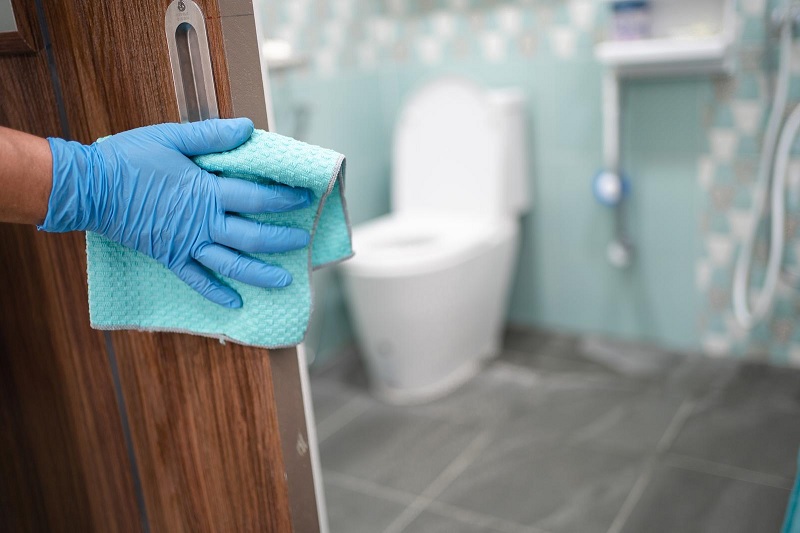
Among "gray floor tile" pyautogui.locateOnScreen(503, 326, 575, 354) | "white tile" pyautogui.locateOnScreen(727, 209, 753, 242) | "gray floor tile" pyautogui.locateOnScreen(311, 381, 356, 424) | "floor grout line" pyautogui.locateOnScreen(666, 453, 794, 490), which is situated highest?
"white tile" pyautogui.locateOnScreen(727, 209, 753, 242)

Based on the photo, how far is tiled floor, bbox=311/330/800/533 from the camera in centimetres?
154

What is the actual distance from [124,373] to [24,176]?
10.1 inches

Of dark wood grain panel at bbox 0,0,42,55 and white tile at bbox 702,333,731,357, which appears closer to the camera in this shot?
dark wood grain panel at bbox 0,0,42,55

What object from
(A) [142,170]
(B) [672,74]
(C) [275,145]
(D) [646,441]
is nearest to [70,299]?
(A) [142,170]

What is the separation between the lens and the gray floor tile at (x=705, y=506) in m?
1.46

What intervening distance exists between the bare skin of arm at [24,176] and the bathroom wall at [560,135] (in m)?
1.49

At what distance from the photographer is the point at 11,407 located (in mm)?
959

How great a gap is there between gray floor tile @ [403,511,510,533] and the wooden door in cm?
76

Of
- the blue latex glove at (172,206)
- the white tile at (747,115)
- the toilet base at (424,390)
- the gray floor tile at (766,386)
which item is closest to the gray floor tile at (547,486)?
the toilet base at (424,390)

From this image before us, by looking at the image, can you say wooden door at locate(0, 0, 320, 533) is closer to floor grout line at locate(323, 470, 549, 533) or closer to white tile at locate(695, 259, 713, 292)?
floor grout line at locate(323, 470, 549, 533)

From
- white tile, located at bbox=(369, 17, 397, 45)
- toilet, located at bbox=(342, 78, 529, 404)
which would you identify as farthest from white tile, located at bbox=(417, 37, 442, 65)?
toilet, located at bbox=(342, 78, 529, 404)

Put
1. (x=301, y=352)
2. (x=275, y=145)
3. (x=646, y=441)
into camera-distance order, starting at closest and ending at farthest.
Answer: (x=275, y=145)
(x=301, y=352)
(x=646, y=441)

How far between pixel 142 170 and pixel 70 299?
9.3 inches

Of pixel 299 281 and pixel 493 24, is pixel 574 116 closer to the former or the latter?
pixel 493 24
